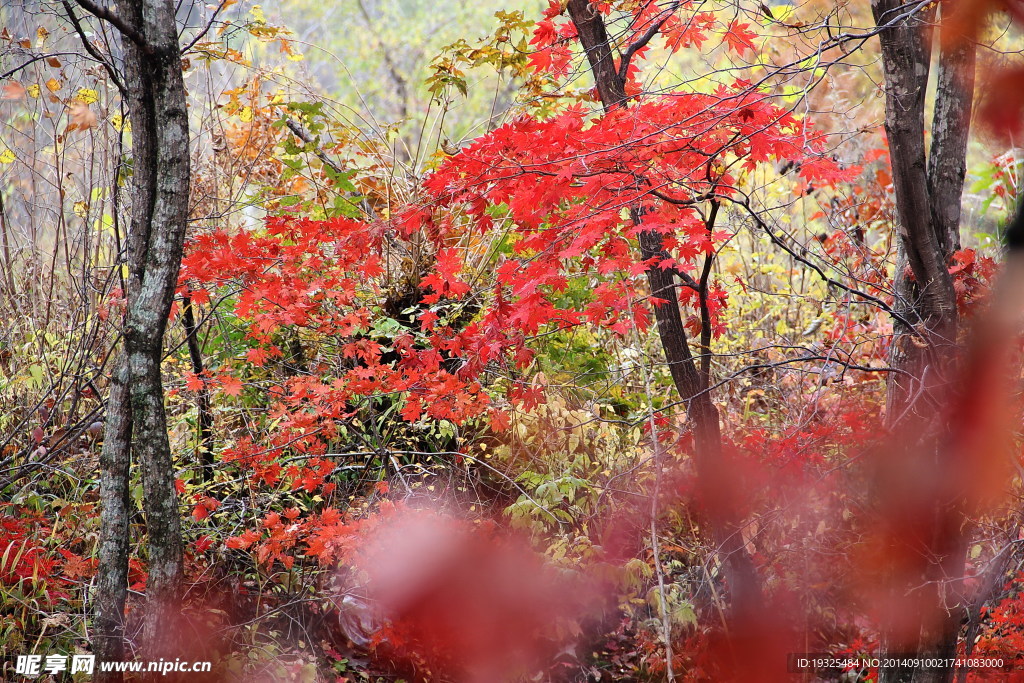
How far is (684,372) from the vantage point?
12.4ft

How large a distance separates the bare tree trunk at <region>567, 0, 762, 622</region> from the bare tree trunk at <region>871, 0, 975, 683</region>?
0.85 m

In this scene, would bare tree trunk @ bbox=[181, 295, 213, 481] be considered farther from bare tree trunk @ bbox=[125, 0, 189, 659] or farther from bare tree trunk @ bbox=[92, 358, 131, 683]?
bare tree trunk @ bbox=[125, 0, 189, 659]

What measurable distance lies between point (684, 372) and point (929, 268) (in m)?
1.24

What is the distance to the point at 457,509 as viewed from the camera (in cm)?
449

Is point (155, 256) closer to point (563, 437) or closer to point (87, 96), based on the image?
point (87, 96)

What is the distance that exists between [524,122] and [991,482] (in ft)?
8.62

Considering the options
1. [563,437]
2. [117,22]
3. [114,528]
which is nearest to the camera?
[117,22]

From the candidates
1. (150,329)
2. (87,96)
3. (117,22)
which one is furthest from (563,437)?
(87,96)

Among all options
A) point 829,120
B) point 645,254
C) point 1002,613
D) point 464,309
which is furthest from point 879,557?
point 829,120

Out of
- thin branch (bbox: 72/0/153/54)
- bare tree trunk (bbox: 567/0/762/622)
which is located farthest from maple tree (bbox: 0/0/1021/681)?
thin branch (bbox: 72/0/153/54)

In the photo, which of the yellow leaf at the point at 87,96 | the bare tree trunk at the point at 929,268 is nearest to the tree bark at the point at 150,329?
the yellow leaf at the point at 87,96

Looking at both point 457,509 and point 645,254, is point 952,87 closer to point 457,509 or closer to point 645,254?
point 645,254

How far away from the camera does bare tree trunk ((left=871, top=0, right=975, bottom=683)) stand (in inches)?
112

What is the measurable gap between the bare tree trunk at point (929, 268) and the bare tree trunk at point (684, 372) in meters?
0.85
